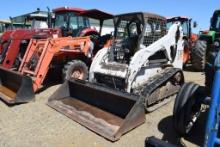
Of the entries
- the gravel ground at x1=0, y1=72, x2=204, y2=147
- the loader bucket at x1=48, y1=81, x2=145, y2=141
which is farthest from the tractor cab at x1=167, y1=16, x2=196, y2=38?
the loader bucket at x1=48, y1=81, x2=145, y2=141

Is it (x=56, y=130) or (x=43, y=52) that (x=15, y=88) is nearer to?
(x=43, y=52)

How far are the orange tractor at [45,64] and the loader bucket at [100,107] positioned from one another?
792mm

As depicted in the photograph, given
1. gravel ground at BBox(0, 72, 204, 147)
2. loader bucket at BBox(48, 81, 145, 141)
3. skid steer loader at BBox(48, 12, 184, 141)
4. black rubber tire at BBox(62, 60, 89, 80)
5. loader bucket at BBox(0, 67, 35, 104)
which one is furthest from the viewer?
black rubber tire at BBox(62, 60, 89, 80)

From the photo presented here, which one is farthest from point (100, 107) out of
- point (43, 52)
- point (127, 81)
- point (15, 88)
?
point (15, 88)

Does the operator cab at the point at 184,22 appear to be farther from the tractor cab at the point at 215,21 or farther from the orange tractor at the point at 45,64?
the tractor cab at the point at 215,21

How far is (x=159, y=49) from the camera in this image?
664cm

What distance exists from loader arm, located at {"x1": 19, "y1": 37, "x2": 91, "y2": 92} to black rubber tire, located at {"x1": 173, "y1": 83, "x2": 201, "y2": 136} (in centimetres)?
370

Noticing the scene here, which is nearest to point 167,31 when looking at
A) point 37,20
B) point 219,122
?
point 219,122

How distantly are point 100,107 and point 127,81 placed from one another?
82 centimetres

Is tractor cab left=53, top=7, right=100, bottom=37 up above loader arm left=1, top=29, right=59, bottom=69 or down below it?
above

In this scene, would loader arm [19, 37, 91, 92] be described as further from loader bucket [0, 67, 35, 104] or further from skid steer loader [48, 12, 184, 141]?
skid steer loader [48, 12, 184, 141]

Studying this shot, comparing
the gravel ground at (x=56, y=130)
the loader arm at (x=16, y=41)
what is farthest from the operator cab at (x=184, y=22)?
the gravel ground at (x=56, y=130)

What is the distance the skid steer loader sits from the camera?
4958 millimetres

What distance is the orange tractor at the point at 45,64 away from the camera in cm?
653
